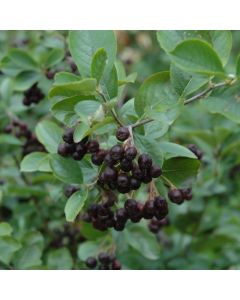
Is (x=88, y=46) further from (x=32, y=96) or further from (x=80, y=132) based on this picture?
(x=32, y=96)

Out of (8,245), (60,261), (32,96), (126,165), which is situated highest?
(126,165)

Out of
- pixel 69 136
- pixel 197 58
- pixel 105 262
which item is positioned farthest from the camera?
pixel 105 262

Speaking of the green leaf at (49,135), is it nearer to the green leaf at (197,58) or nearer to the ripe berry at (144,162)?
the ripe berry at (144,162)

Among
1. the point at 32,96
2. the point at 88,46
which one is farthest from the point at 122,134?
the point at 32,96

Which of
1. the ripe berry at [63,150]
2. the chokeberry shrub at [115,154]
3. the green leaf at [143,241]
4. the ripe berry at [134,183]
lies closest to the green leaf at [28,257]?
the chokeberry shrub at [115,154]

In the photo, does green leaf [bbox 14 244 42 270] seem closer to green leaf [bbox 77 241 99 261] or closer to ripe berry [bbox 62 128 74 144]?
green leaf [bbox 77 241 99 261]
